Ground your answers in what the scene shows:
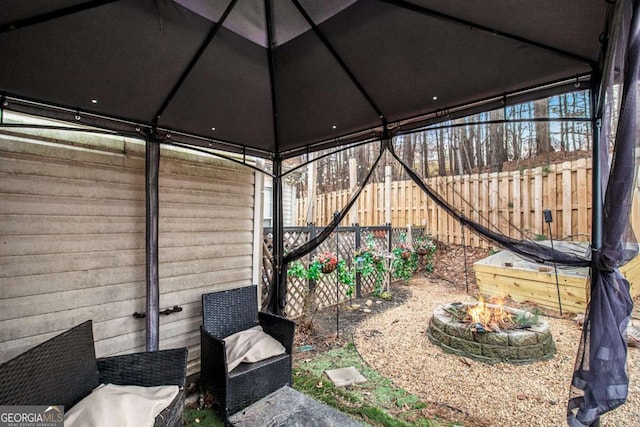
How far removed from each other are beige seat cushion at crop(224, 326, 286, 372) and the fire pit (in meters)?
1.91

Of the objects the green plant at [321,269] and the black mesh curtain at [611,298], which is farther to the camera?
the green plant at [321,269]

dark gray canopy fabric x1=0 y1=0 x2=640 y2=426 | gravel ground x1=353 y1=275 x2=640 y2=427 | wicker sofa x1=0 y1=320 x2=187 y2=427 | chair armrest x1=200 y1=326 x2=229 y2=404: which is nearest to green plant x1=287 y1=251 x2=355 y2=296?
gravel ground x1=353 y1=275 x2=640 y2=427

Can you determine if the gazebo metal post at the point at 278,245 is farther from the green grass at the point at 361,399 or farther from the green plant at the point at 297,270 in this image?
the green grass at the point at 361,399

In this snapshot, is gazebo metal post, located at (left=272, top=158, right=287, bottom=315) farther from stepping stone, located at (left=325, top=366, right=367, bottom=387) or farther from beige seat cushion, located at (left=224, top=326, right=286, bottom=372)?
stepping stone, located at (left=325, top=366, right=367, bottom=387)

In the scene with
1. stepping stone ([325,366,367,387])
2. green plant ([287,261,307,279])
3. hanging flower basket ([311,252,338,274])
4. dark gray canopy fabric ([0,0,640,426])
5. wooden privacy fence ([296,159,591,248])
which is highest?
dark gray canopy fabric ([0,0,640,426])

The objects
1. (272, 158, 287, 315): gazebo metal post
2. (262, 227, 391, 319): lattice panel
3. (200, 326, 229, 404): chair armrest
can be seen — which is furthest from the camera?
(262, 227, 391, 319): lattice panel

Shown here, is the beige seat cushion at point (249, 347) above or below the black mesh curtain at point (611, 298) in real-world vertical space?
below

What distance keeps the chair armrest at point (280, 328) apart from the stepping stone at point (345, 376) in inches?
22.5

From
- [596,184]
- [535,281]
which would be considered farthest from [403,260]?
[596,184]

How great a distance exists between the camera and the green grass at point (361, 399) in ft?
6.80

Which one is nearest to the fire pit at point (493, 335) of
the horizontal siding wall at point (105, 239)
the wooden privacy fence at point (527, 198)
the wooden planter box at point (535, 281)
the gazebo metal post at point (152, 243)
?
the wooden planter box at point (535, 281)

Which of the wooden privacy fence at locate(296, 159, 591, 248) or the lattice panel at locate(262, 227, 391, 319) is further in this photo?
the lattice panel at locate(262, 227, 391, 319)

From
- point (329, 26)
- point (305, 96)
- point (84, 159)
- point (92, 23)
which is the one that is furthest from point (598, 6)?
point (84, 159)

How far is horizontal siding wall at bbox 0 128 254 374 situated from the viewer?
75.7 inches
